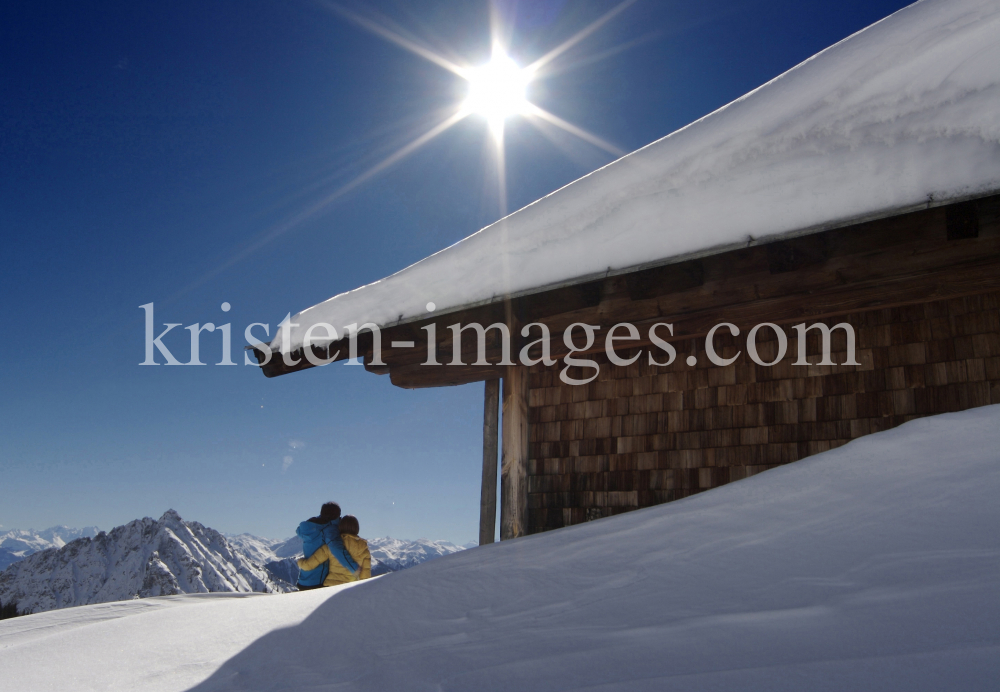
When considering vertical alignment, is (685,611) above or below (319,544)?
above

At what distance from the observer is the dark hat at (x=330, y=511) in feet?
16.7

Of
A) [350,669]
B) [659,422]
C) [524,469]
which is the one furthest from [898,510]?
[524,469]

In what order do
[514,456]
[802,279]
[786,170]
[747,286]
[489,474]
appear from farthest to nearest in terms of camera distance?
[489,474]
[514,456]
[747,286]
[802,279]
[786,170]

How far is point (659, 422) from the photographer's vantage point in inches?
172

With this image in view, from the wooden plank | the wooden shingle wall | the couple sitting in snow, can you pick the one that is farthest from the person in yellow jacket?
the wooden plank

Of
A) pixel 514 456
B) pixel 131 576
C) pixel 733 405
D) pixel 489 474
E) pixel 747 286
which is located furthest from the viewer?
pixel 131 576

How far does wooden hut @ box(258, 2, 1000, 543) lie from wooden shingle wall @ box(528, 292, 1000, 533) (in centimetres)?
1

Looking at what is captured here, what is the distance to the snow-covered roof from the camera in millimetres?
2688

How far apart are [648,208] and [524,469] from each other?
2426 mm

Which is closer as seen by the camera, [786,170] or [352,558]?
[786,170]

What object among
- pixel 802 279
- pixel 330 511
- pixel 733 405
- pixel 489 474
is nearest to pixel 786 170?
pixel 802 279

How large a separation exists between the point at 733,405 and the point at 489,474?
2084mm

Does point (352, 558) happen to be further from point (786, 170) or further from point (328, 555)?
point (786, 170)

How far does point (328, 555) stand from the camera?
4977 mm
